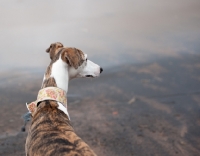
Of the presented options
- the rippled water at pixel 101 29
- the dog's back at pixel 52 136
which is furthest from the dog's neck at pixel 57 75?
the rippled water at pixel 101 29

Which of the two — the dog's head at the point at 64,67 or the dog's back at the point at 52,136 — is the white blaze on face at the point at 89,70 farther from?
the dog's back at the point at 52,136

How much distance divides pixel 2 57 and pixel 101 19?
3144mm

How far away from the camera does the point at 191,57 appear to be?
766 cm

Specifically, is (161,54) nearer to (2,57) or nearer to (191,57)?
(191,57)

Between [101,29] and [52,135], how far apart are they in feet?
21.4

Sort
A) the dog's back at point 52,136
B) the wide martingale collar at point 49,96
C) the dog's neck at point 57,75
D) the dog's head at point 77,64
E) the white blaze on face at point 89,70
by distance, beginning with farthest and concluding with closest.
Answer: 1. the white blaze on face at point 89,70
2. the dog's head at point 77,64
3. the dog's neck at point 57,75
4. the wide martingale collar at point 49,96
5. the dog's back at point 52,136

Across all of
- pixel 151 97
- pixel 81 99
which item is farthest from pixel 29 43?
pixel 151 97

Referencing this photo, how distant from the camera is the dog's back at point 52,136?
9.04ft

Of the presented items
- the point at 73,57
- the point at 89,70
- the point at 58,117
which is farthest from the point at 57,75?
the point at 58,117

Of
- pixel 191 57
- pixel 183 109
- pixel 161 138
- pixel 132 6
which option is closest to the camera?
pixel 161 138

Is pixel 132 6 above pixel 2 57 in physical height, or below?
above

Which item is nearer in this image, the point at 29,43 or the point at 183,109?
the point at 183,109

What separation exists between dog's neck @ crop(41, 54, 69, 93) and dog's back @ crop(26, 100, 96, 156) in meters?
0.31

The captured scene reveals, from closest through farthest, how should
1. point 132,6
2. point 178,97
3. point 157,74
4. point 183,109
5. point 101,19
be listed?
point 183,109 < point 178,97 < point 157,74 < point 101,19 < point 132,6
